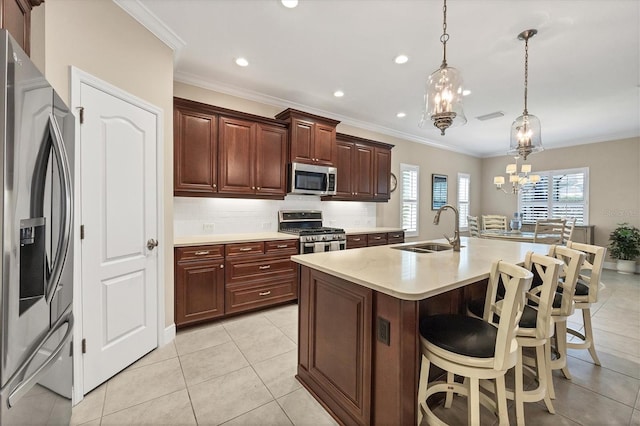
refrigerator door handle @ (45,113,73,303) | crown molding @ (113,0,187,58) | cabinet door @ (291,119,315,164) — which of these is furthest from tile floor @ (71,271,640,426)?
crown molding @ (113,0,187,58)

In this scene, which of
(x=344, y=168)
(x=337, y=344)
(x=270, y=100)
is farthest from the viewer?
(x=344, y=168)

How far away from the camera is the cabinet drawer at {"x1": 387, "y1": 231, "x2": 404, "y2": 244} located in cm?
Result: 466

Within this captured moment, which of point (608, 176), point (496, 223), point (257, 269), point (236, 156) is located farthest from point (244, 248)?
point (608, 176)

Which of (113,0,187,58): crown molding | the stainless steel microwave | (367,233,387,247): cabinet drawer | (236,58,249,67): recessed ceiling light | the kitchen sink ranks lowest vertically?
(367,233,387,247): cabinet drawer

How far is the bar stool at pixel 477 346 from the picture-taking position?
1219 millimetres

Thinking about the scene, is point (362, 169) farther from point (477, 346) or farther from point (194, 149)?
point (477, 346)

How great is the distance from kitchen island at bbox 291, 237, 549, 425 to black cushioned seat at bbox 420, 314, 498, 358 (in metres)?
0.12

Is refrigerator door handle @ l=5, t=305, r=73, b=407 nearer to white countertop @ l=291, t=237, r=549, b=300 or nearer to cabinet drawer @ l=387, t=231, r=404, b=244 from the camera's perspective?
white countertop @ l=291, t=237, r=549, b=300

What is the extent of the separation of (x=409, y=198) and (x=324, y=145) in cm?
266

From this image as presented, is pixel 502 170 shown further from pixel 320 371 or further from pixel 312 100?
pixel 320 371

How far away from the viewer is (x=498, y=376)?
4.13 feet

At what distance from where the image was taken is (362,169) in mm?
4695

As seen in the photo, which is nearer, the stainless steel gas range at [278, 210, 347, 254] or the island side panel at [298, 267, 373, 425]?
the island side panel at [298, 267, 373, 425]

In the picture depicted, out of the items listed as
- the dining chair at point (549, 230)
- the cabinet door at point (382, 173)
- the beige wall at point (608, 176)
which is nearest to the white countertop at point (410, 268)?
the cabinet door at point (382, 173)
